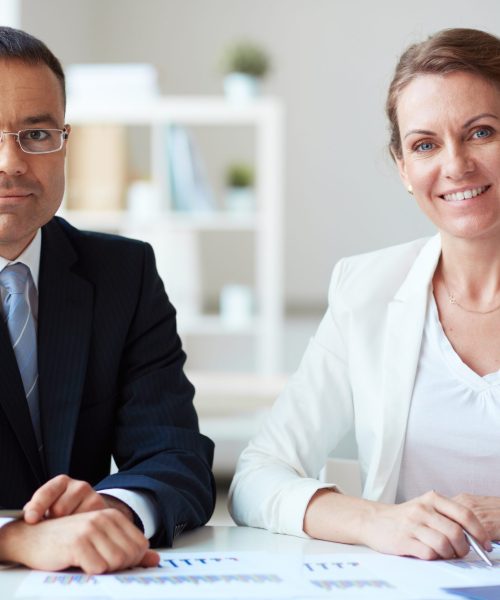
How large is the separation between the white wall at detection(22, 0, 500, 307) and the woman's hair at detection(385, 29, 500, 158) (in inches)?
221

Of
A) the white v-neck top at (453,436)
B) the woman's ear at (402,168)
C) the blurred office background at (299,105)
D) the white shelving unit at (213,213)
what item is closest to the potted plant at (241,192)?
the white shelving unit at (213,213)

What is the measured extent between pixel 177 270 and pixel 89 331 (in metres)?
3.18

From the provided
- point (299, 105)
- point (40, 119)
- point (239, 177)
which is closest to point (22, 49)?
point (40, 119)

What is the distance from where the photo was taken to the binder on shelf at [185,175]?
4.65 m

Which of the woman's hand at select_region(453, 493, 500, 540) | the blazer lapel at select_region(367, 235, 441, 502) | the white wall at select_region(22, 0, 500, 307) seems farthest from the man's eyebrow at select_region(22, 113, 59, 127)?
the white wall at select_region(22, 0, 500, 307)

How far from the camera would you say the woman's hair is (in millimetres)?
1588

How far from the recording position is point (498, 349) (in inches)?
65.0

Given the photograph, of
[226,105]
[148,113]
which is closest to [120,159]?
[148,113]

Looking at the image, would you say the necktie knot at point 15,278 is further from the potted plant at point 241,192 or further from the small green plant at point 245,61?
the small green plant at point 245,61

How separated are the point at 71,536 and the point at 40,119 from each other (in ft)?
2.14

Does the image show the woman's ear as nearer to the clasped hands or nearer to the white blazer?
the white blazer

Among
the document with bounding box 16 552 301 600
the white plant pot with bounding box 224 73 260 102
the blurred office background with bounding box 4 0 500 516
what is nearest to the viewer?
the document with bounding box 16 552 301 600

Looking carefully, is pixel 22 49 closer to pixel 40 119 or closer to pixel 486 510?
pixel 40 119

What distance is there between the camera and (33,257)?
156cm
